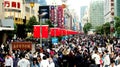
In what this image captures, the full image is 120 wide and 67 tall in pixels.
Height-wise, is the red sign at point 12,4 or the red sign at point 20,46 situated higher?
the red sign at point 12,4

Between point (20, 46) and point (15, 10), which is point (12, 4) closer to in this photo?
point (15, 10)

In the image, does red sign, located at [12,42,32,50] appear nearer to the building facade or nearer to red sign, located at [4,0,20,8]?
the building facade

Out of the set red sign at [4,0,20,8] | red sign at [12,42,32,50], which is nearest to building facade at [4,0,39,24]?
red sign at [4,0,20,8]

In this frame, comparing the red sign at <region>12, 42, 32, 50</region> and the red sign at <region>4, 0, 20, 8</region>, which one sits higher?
the red sign at <region>4, 0, 20, 8</region>

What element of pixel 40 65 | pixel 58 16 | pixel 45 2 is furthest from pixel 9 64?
pixel 45 2

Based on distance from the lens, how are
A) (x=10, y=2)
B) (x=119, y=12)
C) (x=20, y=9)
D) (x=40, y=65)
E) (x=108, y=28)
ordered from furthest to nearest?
1. (x=108, y=28)
2. (x=119, y=12)
3. (x=20, y=9)
4. (x=10, y=2)
5. (x=40, y=65)

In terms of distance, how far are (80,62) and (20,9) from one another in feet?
214

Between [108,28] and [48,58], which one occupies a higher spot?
[48,58]

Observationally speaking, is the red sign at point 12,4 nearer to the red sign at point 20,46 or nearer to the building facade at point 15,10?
the building facade at point 15,10

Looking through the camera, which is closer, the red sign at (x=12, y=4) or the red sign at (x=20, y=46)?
the red sign at (x=20, y=46)

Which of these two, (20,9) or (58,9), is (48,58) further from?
(58,9)

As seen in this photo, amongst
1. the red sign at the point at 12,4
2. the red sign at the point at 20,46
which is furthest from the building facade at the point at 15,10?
the red sign at the point at 20,46

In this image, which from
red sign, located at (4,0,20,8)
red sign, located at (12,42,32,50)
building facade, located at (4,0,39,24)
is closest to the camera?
red sign, located at (12,42,32,50)

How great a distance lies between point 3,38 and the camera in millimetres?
51562
